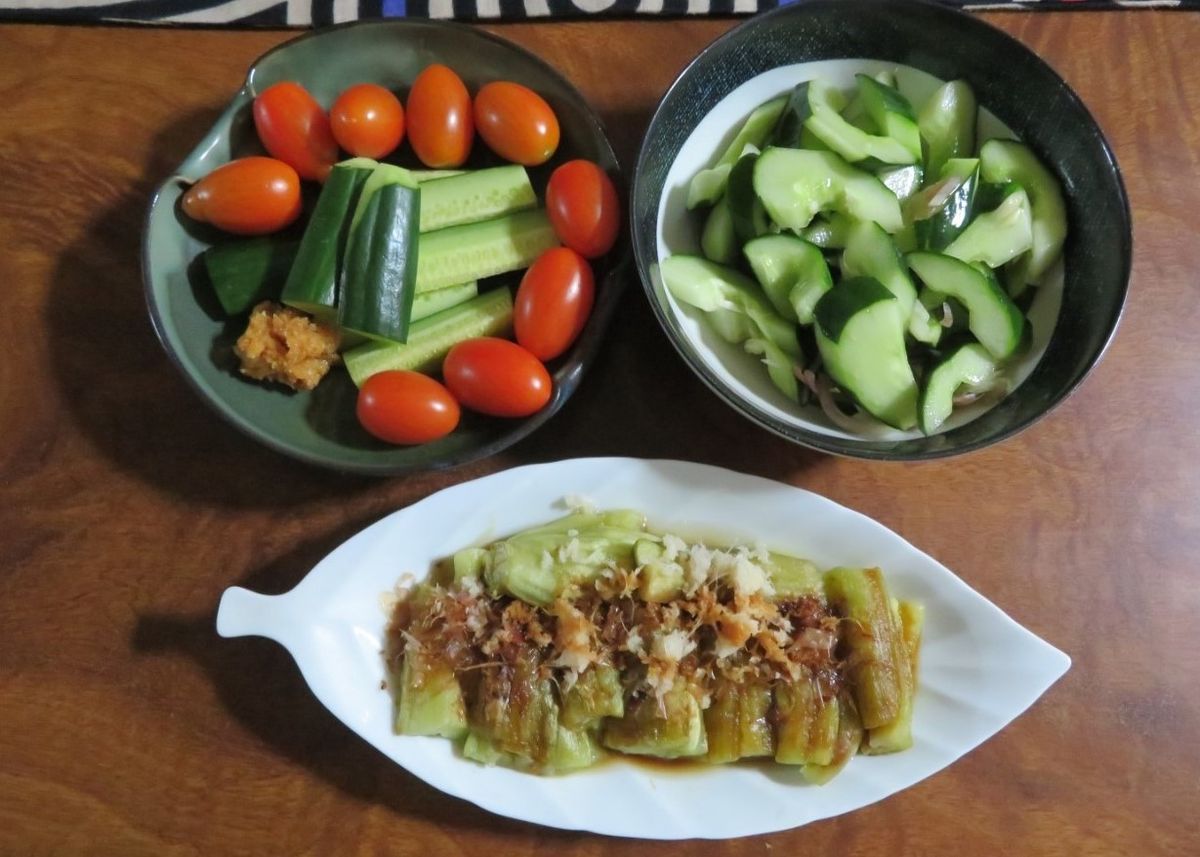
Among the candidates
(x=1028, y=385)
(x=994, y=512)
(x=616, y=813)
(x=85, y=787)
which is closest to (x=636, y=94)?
(x=1028, y=385)

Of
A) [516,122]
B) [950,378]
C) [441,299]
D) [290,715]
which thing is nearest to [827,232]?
[950,378]

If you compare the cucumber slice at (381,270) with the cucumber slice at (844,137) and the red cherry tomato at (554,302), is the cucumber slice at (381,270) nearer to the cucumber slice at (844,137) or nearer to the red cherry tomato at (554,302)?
the red cherry tomato at (554,302)

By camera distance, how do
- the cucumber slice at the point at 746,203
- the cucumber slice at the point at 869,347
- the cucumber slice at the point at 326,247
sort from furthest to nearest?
the cucumber slice at the point at 326,247
the cucumber slice at the point at 746,203
the cucumber slice at the point at 869,347

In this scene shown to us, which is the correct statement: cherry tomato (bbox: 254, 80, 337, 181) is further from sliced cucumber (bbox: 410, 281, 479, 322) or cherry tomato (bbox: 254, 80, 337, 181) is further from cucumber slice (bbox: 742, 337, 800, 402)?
cucumber slice (bbox: 742, 337, 800, 402)

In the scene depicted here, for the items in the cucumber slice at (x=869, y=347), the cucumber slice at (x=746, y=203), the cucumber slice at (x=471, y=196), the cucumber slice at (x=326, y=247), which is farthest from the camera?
the cucumber slice at (x=471, y=196)

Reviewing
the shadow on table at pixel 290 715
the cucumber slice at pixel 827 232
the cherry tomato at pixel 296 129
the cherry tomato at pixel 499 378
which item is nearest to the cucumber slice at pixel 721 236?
the cucumber slice at pixel 827 232

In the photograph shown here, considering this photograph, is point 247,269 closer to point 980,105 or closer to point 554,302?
point 554,302
